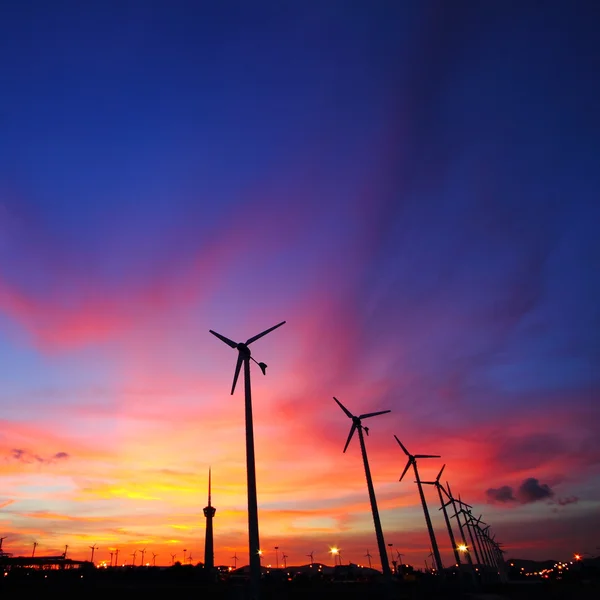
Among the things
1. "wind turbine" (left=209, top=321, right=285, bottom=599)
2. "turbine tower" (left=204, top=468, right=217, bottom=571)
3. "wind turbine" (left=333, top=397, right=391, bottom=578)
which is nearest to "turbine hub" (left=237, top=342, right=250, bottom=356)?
"wind turbine" (left=209, top=321, right=285, bottom=599)

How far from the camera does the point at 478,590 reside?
122375 mm

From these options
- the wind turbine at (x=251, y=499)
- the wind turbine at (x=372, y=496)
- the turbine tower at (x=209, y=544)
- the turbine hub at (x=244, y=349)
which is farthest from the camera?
the turbine tower at (x=209, y=544)

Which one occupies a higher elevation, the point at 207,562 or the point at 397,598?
the point at 207,562

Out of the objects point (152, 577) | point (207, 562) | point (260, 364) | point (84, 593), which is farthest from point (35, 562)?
point (260, 364)

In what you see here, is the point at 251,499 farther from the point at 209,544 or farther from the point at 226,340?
the point at 209,544

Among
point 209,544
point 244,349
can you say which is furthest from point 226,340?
point 209,544

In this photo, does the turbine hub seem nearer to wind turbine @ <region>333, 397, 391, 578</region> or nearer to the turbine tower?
wind turbine @ <region>333, 397, 391, 578</region>

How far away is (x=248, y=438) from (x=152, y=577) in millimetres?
98564

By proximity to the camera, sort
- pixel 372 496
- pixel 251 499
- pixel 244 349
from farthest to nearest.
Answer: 1. pixel 372 496
2. pixel 244 349
3. pixel 251 499

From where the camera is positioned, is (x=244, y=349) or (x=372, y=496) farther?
(x=372, y=496)

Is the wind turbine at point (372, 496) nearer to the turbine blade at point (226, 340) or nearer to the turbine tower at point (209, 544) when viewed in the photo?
the turbine blade at point (226, 340)

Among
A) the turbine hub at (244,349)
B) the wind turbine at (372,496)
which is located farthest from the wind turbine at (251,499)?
the wind turbine at (372,496)

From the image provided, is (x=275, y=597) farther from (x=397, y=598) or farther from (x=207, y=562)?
(x=207, y=562)

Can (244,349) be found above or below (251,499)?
above
